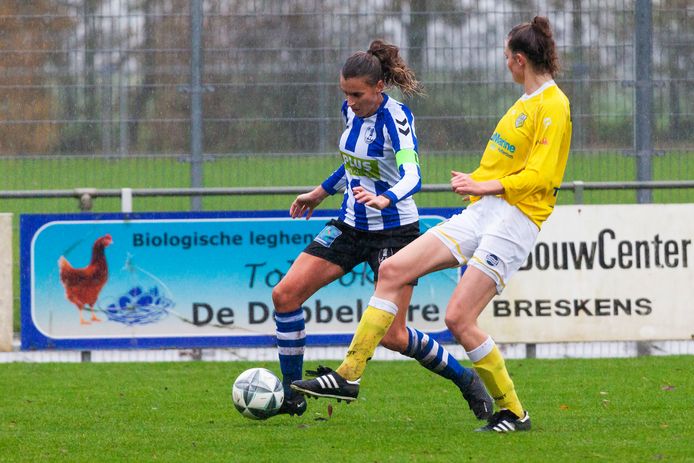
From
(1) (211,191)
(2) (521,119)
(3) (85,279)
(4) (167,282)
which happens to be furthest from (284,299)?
(1) (211,191)

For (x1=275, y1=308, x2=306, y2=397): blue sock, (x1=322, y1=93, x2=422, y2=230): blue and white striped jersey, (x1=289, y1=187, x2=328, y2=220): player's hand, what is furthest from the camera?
(x1=289, y1=187, x2=328, y2=220): player's hand

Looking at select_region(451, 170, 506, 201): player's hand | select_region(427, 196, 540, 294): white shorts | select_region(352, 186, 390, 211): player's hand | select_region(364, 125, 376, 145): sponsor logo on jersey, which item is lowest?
select_region(427, 196, 540, 294): white shorts

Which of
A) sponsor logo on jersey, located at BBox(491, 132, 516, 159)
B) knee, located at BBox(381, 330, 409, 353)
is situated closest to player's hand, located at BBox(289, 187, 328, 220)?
knee, located at BBox(381, 330, 409, 353)

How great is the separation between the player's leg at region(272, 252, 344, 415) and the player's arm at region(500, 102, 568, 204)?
1.38 m

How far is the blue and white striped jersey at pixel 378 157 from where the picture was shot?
7.07 metres

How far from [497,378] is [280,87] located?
17.0 ft

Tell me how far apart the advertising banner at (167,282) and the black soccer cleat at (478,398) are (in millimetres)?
3184

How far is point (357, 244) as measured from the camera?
734 centimetres

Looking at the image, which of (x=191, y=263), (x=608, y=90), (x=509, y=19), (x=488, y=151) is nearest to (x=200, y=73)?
(x=191, y=263)

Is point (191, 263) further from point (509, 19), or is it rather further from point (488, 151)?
point (488, 151)

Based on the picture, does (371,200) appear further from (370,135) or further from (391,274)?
(370,135)

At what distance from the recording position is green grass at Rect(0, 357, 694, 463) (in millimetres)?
6227

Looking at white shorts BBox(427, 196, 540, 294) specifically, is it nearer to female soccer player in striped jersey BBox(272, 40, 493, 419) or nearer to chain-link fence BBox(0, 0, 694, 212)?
female soccer player in striped jersey BBox(272, 40, 493, 419)

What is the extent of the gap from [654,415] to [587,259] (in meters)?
3.29
